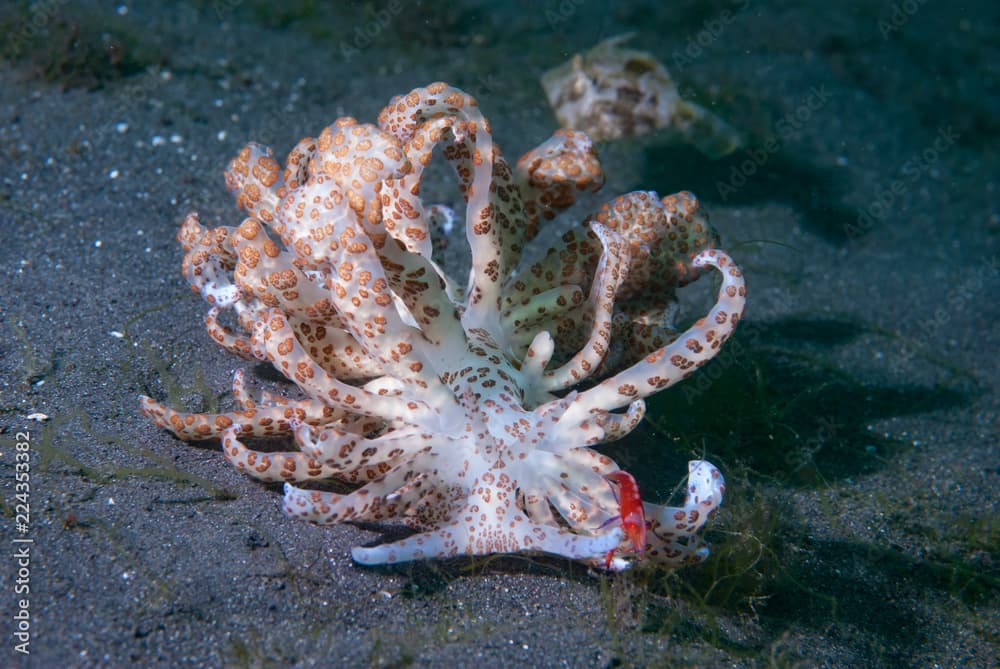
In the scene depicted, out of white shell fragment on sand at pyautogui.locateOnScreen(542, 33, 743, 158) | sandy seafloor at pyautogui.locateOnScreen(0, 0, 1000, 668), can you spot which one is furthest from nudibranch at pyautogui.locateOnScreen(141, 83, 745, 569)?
white shell fragment on sand at pyautogui.locateOnScreen(542, 33, 743, 158)

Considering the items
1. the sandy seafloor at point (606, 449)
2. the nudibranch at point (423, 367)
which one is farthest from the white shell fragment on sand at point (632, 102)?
the nudibranch at point (423, 367)

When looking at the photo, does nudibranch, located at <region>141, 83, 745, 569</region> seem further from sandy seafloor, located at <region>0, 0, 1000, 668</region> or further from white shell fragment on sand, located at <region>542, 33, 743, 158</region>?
white shell fragment on sand, located at <region>542, 33, 743, 158</region>

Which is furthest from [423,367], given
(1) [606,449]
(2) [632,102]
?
(2) [632,102]

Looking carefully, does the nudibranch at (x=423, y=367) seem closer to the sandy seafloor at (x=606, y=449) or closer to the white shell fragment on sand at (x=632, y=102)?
the sandy seafloor at (x=606, y=449)

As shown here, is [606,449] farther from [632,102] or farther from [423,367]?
[632,102]

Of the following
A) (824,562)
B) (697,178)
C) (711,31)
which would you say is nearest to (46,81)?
(697,178)

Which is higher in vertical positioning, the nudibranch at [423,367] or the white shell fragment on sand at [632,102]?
the nudibranch at [423,367]
